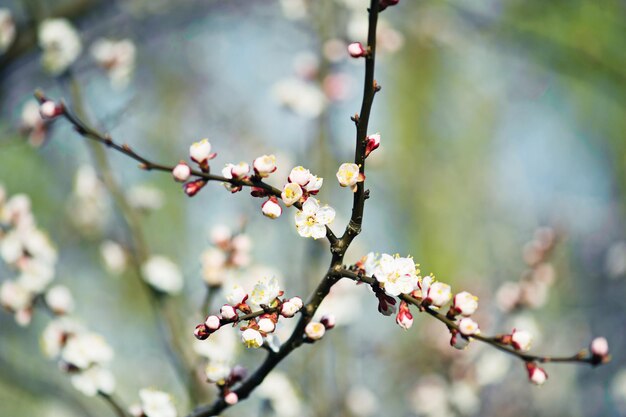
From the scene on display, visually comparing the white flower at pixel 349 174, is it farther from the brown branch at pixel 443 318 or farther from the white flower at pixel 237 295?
the white flower at pixel 237 295

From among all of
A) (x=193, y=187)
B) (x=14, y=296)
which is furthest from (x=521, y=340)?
(x=14, y=296)

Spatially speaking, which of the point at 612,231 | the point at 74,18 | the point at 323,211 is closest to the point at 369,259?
the point at 323,211

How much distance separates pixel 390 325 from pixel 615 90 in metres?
2.70

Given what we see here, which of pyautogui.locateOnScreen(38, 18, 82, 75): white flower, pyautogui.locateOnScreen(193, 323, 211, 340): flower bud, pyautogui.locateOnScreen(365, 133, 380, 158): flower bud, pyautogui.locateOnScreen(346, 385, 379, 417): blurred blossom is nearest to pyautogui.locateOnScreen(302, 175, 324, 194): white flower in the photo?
pyautogui.locateOnScreen(365, 133, 380, 158): flower bud

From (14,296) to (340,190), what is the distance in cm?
175

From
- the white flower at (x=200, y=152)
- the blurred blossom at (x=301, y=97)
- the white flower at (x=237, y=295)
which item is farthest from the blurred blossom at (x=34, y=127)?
the white flower at (x=237, y=295)

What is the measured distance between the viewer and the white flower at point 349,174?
108cm

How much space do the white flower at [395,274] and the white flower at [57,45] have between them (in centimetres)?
191

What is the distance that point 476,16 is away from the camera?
4.19 metres

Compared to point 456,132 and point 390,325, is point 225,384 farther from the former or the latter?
point 456,132

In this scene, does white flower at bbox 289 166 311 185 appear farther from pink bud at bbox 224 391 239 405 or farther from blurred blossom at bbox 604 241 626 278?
blurred blossom at bbox 604 241 626 278

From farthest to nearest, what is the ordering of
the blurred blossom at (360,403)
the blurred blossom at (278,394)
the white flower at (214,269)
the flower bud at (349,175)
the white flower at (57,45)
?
the blurred blossom at (360,403) < the white flower at (57,45) < the blurred blossom at (278,394) < the white flower at (214,269) < the flower bud at (349,175)

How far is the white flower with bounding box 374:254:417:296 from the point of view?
1.11 meters

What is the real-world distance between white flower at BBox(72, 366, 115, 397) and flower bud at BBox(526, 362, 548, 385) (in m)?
1.11
